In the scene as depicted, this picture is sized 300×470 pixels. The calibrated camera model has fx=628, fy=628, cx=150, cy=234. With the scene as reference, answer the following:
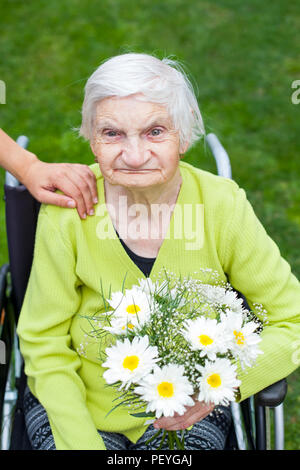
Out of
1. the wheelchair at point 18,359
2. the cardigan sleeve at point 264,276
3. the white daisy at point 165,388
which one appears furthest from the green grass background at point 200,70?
the white daisy at point 165,388

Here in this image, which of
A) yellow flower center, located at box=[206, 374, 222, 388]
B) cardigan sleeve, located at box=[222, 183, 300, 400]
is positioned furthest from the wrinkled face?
yellow flower center, located at box=[206, 374, 222, 388]

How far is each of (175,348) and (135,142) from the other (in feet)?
2.11

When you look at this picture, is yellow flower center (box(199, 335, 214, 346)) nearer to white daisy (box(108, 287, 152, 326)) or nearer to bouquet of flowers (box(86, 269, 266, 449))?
bouquet of flowers (box(86, 269, 266, 449))

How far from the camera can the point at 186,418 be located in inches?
70.2

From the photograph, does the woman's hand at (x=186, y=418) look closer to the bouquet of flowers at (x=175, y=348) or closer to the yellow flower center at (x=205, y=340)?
the bouquet of flowers at (x=175, y=348)

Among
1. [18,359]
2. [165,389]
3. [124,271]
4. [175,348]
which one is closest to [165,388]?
[165,389]

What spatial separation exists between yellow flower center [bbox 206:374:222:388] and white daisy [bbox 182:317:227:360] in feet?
0.15

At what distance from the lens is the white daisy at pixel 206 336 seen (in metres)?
1.47

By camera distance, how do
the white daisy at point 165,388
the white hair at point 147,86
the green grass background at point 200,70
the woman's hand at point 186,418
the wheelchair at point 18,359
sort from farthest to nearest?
the green grass background at point 200,70
the wheelchair at point 18,359
the white hair at point 147,86
the woman's hand at point 186,418
the white daisy at point 165,388

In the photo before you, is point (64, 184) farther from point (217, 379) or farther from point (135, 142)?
point (217, 379)

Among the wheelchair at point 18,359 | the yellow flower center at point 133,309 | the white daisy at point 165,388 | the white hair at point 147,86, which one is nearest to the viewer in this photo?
the white daisy at point 165,388

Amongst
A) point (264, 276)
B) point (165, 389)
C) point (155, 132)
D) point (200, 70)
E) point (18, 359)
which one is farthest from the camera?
point (200, 70)

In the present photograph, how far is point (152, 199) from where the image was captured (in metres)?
2.09

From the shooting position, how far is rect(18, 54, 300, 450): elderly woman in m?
2.01
